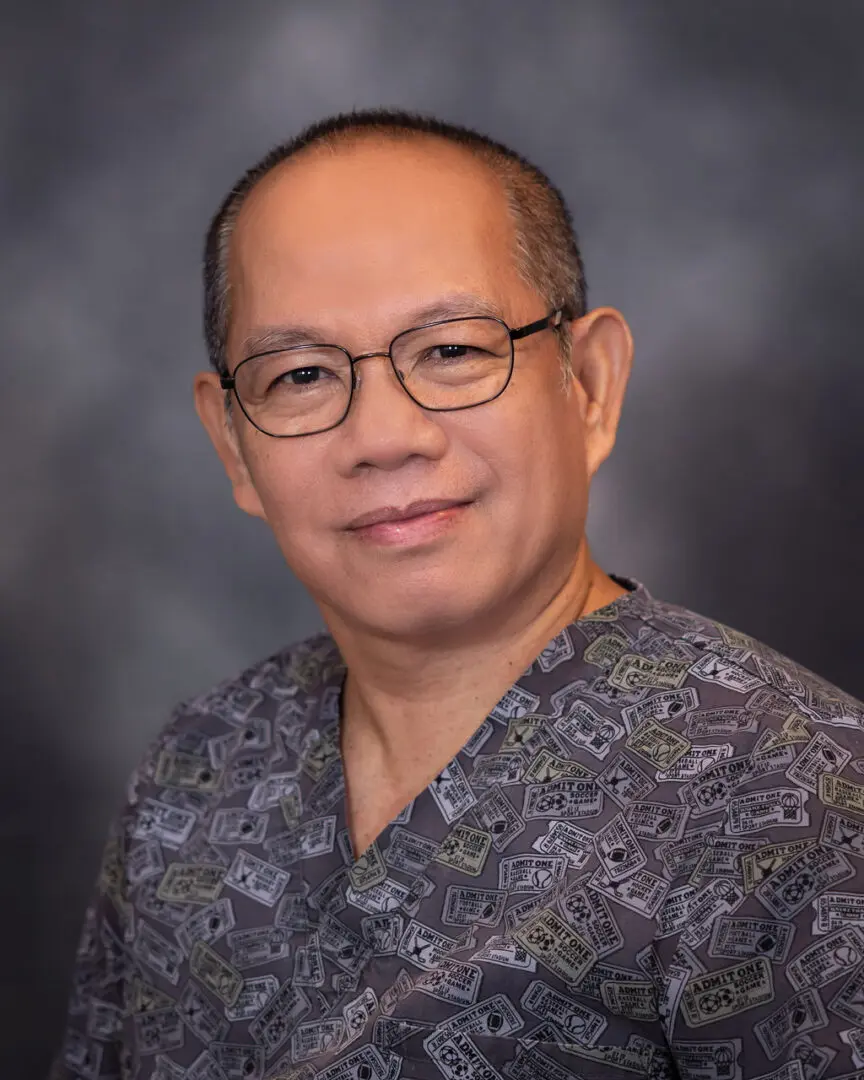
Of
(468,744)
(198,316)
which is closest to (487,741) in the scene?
(468,744)

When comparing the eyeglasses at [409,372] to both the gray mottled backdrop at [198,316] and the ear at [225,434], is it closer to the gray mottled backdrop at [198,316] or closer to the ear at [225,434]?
the ear at [225,434]

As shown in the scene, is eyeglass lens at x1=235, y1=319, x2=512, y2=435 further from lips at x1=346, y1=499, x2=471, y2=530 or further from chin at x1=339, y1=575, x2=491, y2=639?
chin at x1=339, y1=575, x2=491, y2=639

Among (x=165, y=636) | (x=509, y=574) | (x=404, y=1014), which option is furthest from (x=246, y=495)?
(x=165, y=636)

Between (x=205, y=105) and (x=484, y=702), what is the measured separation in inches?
79.6

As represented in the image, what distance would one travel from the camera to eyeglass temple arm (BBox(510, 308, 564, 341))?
7.02 ft

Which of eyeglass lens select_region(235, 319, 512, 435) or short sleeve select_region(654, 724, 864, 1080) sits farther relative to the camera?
eyeglass lens select_region(235, 319, 512, 435)

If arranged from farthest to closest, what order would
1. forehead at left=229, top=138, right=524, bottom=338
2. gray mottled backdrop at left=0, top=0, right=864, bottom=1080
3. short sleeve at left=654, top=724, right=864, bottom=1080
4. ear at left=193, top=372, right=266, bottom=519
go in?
gray mottled backdrop at left=0, top=0, right=864, bottom=1080 → ear at left=193, top=372, right=266, bottom=519 → forehead at left=229, top=138, right=524, bottom=338 → short sleeve at left=654, top=724, right=864, bottom=1080

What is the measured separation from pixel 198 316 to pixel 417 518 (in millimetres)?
1842

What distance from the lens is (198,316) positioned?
376 cm

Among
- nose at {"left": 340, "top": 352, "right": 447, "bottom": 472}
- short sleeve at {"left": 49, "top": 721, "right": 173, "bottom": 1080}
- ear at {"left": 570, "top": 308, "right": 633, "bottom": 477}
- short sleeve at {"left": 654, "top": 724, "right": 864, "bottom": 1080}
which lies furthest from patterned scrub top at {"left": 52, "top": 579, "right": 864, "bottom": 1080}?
nose at {"left": 340, "top": 352, "right": 447, "bottom": 472}

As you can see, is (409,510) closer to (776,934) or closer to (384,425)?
(384,425)

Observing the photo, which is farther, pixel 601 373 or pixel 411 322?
pixel 601 373

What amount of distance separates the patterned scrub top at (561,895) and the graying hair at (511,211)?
1.68ft

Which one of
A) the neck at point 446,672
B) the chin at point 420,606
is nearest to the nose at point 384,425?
the chin at point 420,606
